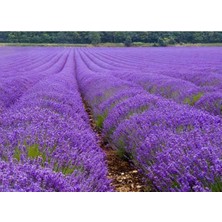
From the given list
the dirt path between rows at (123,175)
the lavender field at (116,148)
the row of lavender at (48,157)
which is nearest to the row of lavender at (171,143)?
the lavender field at (116,148)

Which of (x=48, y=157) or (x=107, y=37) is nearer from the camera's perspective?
(x=48, y=157)

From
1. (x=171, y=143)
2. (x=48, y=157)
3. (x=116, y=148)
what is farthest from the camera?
(x=116, y=148)

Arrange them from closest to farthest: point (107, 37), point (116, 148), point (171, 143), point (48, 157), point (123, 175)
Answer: point (48, 157) → point (171, 143) → point (123, 175) → point (116, 148) → point (107, 37)

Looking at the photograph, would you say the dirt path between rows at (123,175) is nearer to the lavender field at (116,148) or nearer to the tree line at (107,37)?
the lavender field at (116,148)

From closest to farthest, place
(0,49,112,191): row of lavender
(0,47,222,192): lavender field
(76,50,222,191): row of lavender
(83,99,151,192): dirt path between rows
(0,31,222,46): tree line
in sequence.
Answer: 1. (0,49,112,191): row of lavender
2. (0,47,222,192): lavender field
3. (76,50,222,191): row of lavender
4. (83,99,151,192): dirt path between rows
5. (0,31,222,46): tree line

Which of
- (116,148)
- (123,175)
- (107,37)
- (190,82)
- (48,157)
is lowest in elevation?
(123,175)

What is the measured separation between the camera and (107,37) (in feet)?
14.9

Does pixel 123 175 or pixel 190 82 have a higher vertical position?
pixel 190 82

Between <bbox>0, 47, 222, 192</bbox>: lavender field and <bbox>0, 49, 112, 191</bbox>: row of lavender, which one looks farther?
<bbox>0, 47, 222, 192</bbox>: lavender field

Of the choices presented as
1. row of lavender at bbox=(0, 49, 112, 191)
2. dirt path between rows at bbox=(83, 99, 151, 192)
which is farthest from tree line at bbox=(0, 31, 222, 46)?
dirt path between rows at bbox=(83, 99, 151, 192)

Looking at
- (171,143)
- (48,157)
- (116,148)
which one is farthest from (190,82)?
(48,157)

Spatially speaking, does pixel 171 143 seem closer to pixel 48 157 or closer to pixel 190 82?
pixel 48 157

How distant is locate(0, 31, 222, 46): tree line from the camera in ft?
13.4

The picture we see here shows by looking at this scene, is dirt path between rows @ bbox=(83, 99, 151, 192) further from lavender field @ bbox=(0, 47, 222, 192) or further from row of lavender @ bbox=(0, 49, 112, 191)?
row of lavender @ bbox=(0, 49, 112, 191)
